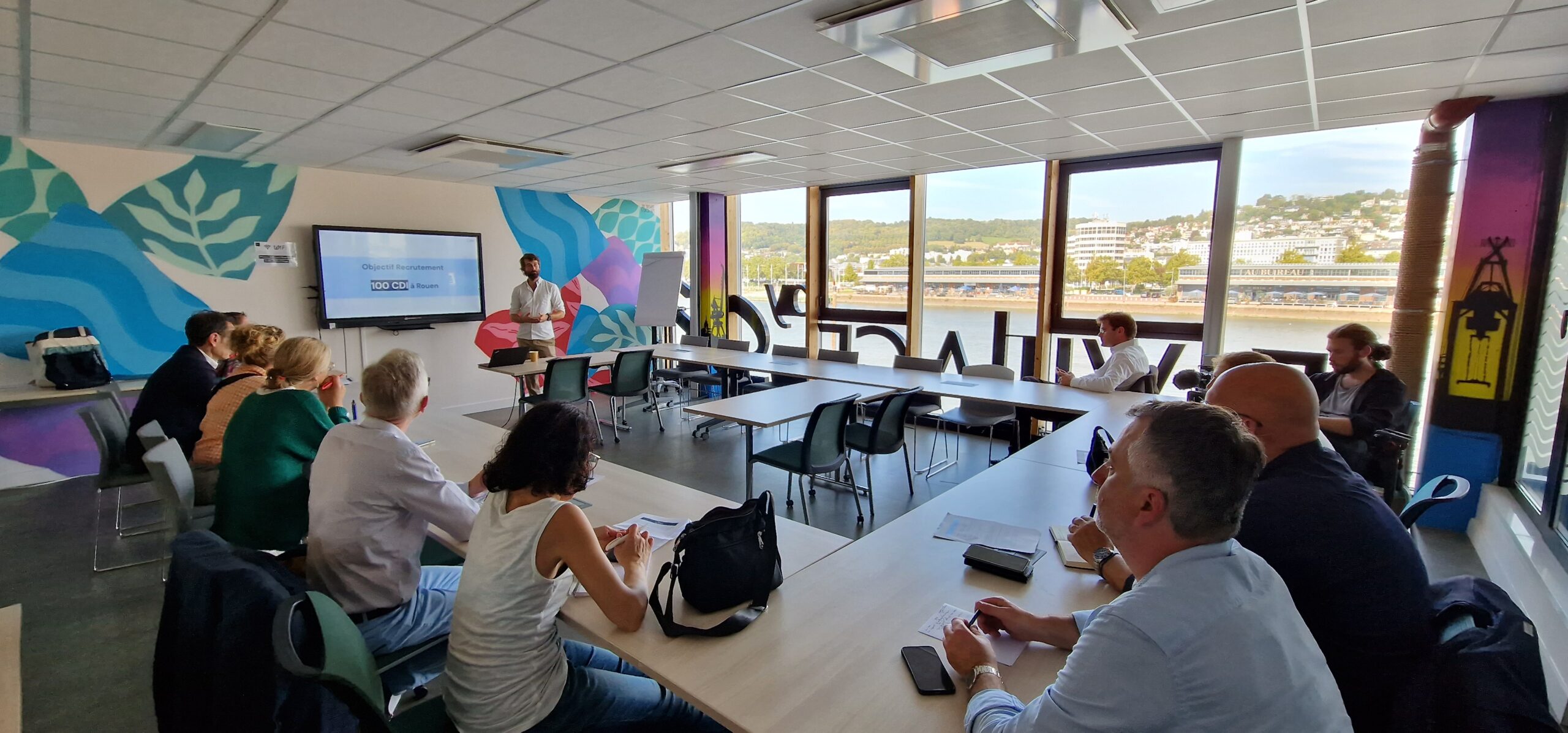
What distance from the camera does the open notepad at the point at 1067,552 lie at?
6.15 ft

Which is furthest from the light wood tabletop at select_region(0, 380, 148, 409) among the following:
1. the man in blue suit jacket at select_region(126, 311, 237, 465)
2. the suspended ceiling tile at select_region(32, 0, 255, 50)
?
the suspended ceiling tile at select_region(32, 0, 255, 50)

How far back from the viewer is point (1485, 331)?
156 inches

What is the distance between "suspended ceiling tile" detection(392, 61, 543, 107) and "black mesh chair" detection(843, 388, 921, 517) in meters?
2.75

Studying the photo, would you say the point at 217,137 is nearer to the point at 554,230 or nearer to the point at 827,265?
the point at 554,230

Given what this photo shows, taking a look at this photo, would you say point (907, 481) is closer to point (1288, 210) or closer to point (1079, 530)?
point (1079, 530)

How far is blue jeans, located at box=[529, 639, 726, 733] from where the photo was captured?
5.02 ft

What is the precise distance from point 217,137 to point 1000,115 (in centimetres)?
561

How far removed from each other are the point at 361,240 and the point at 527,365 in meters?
2.33

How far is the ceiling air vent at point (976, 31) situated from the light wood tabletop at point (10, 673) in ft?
9.85

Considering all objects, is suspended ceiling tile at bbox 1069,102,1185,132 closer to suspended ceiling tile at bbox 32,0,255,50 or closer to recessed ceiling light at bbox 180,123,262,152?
suspended ceiling tile at bbox 32,0,255,50

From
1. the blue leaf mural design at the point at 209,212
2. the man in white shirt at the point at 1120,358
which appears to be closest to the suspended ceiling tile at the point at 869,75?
the man in white shirt at the point at 1120,358

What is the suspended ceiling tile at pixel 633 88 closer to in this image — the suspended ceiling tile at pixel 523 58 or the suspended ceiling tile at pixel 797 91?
Result: the suspended ceiling tile at pixel 523 58

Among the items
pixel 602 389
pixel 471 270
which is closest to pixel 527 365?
pixel 602 389

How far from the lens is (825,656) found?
57.5 inches
